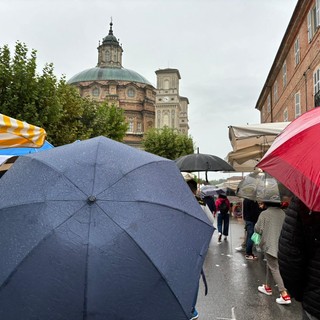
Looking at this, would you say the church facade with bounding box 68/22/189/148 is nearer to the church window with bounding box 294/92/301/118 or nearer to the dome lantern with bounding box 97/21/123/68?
the dome lantern with bounding box 97/21/123/68

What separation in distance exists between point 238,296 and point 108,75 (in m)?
80.2

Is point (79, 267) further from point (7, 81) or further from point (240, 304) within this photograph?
point (7, 81)

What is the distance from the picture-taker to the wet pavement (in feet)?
18.3

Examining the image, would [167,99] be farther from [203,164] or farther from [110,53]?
[203,164]

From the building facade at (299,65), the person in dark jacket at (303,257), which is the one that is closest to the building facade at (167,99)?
the building facade at (299,65)

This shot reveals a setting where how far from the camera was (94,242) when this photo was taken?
1919 mm

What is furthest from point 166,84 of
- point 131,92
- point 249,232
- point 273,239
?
point 273,239

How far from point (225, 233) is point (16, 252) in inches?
481

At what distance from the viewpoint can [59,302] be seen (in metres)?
1.87

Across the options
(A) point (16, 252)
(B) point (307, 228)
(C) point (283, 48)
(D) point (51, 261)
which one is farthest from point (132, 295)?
(C) point (283, 48)

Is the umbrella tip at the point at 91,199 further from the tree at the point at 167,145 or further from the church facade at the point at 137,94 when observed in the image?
the church facade at the point at 137,94

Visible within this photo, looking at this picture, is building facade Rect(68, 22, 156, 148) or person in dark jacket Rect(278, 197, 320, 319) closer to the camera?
person in dark jacket Rect(278, 197, 320, 319)

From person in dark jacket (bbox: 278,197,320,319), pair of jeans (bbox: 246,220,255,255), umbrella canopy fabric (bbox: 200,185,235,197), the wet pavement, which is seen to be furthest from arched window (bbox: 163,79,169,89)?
person in dark jacket (bbox: 278,197,320,319)

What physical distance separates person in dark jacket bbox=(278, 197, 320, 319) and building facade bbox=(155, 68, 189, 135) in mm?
75704
